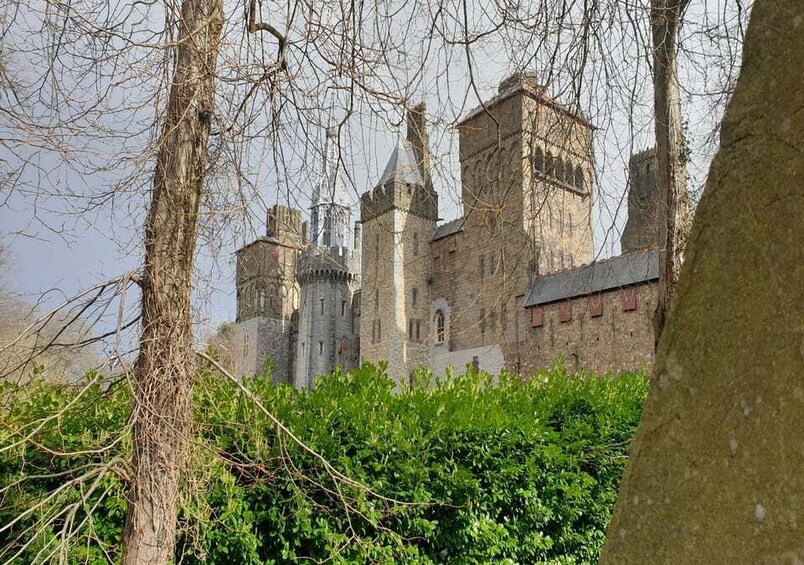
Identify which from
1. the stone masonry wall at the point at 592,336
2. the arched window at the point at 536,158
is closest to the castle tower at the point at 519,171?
the arched window at the point at 536,158

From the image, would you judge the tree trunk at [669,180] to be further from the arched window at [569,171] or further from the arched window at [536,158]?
the arched window at [536,158]

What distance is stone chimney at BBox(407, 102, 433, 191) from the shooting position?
3638mm

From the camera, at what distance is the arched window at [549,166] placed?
4793 mm

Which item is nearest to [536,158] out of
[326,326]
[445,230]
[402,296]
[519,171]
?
[519,171]

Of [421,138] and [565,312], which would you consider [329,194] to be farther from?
[565,312]

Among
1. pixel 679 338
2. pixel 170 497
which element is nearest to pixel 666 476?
pixel 679 338

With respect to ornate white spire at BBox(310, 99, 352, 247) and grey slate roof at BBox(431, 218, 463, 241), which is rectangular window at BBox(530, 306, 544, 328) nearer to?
grey slate roof at BBox(431, 218, 463, 241)

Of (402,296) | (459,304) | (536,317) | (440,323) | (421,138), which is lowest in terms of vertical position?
(421,138)

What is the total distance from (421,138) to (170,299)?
1587mm

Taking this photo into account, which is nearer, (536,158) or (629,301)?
(536,158)

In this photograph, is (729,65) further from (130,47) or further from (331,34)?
(130,47)

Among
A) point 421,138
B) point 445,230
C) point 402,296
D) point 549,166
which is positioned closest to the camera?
point 421,138

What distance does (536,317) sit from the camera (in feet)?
97.3

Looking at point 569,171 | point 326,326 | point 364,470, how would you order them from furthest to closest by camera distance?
point 326,326, point 569,171, point 364,470
